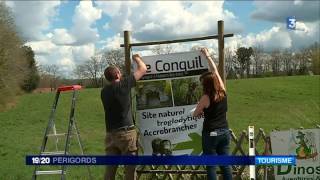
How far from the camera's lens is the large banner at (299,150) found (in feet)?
29.9

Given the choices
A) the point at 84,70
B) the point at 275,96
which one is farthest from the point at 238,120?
the point at 84,70

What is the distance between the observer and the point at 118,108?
25.3 feet

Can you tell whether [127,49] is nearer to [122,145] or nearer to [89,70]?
[122,145]

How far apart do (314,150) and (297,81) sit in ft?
169

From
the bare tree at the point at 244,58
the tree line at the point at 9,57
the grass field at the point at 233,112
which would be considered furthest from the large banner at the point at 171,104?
the bare tree at the point at 244,58

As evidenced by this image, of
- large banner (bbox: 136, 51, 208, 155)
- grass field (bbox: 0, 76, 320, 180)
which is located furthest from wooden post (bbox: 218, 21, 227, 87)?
grass field (bbox: 0, 76, 320, 180)

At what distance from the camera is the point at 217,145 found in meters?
7.40

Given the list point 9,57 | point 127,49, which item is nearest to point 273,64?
point 9,57

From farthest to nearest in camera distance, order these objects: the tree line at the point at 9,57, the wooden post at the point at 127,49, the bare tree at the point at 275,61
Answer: the bare tree at the point at 275,61 < the tree line at the point at 9,57 < the wooden post at the point at 127,49

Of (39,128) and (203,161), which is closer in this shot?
(203,161)

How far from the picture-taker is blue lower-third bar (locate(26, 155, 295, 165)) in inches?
253

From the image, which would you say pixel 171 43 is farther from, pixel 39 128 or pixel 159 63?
pixel 39 128

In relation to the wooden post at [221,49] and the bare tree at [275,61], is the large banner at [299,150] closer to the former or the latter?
the wooden post at [221,49]

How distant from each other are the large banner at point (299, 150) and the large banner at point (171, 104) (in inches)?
57.0
